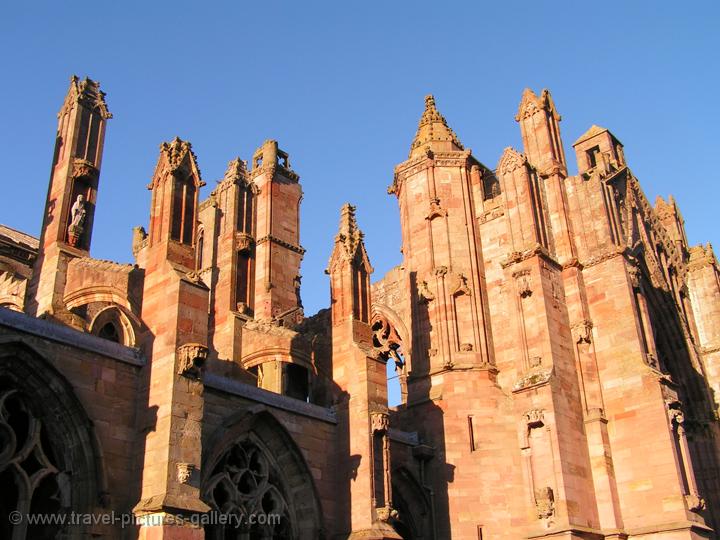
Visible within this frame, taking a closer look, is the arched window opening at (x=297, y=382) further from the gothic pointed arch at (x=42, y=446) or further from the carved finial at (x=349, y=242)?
the gothic pointed arch at (x=42, y=446)

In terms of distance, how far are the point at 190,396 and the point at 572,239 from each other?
44.3ft

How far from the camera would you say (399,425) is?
69.1ft

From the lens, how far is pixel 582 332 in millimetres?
20719

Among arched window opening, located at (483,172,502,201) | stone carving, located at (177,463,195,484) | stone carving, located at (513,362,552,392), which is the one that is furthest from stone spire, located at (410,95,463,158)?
stone carving, located at (177,463,195,484)

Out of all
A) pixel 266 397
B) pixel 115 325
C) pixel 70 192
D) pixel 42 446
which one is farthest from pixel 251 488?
pixel 70 192

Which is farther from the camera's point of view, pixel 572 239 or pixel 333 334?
pixel 572 239

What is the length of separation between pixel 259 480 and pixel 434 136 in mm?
13237

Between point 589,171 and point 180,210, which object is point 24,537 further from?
point 589,171

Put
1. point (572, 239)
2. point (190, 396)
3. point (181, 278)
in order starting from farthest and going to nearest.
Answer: point (572, 239), point (181, 278), point (190, 396)

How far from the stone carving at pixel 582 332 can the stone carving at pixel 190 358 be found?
1151cm

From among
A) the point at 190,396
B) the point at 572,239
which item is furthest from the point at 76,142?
the point at 572,239

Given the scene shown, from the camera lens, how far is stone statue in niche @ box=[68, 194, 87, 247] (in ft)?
56.9

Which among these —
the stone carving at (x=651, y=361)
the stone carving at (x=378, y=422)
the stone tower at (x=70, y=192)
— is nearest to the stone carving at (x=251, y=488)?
the stone carving at (x=378, y=422)

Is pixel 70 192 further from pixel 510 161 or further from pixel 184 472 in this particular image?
pixel 510 161
